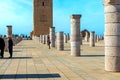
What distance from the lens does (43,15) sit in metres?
111

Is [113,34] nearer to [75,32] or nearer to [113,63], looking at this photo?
[113,63]

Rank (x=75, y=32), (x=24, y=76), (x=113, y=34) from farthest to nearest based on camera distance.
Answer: (x=75, y=32) < (x=113, y=34) < (x=24, y=76)

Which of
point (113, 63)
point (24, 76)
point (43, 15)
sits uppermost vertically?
point (43, 15)

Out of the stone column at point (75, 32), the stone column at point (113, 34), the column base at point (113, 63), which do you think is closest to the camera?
the column base at point (113, 63)

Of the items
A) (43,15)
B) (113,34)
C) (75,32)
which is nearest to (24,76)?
(113,34)

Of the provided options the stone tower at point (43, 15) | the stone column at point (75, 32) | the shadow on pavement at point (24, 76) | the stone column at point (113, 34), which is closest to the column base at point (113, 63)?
the stone column at point (113, 34)

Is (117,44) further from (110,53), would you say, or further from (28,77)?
(28,77)

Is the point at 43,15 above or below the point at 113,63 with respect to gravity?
above

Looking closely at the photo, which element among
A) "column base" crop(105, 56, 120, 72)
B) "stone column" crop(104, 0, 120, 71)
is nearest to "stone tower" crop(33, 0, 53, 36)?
"stone column" crop(104, 0, 120, 71)

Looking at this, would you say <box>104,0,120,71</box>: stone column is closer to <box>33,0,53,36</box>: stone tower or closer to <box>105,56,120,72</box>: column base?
<box>105,56,120,72</box>: column base

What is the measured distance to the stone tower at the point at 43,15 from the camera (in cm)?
10800

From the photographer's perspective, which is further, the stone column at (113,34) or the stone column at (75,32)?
the stone column at (75,32)

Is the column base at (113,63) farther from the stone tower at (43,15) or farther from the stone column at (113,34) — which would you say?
the stone tower at (43,15)

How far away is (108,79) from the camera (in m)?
10.9
